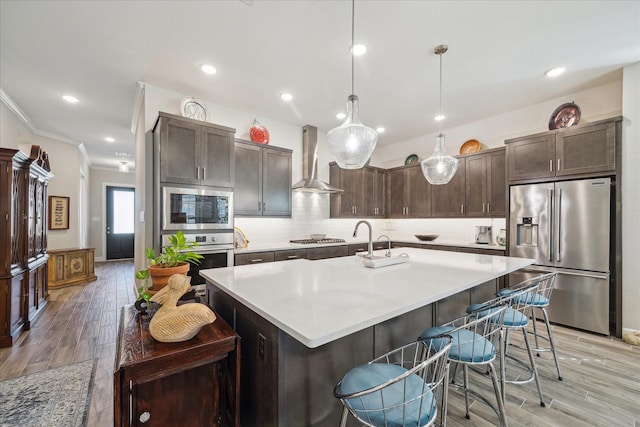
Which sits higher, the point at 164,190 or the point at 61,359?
the point at 164,190

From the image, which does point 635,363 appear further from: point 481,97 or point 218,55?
point 218,55

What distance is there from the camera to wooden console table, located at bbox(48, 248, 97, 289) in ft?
16.2

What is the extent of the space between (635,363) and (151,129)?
5401mm

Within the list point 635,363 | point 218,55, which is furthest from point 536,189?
point 218,55

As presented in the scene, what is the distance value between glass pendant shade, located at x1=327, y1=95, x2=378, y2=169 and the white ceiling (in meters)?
0.82

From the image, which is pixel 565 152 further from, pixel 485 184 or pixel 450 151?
pixel 450 151

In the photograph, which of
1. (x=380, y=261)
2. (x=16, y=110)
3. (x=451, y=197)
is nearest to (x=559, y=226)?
(x=451, y=197)

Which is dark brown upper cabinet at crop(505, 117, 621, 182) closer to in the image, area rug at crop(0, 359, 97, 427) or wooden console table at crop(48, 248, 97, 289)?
area rug at crop(0, 359, 97, 427)

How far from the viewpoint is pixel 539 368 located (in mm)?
2402

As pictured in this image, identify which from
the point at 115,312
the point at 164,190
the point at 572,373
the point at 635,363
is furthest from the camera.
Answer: the point at 115,312

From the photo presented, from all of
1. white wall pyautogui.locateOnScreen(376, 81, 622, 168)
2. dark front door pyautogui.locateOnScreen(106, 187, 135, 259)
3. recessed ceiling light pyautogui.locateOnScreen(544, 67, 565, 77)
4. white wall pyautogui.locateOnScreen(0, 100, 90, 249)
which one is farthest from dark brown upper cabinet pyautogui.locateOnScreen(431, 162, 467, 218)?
dark front door pyautogui.locateOnScreen(106, 187, 135, 259)

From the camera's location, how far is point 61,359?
8.21ft

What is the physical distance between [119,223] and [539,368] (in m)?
10.2

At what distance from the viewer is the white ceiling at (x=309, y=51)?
7.05 ft
